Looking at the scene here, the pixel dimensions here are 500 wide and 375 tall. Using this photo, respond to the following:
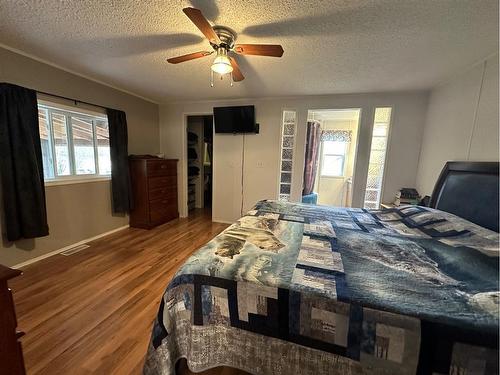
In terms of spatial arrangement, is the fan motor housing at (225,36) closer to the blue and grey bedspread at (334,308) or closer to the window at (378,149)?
the blue and grey bedspread at (334,308)

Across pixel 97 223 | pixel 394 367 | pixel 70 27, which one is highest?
pixel 70 27

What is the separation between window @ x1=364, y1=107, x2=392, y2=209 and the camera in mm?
3271

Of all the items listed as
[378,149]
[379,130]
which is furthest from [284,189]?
[379,130]

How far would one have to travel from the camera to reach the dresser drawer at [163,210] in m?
3.67

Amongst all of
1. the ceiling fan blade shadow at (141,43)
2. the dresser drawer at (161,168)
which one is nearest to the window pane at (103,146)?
the dresser drawer at (161,168)

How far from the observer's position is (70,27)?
1706 millimetres

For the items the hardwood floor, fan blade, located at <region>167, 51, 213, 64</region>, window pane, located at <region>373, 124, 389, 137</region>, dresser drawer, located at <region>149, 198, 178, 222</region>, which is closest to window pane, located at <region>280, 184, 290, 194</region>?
window pane, located at <region>373, 124, 389, 137</region>

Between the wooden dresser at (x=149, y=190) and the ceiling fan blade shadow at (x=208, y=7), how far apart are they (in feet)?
8.31

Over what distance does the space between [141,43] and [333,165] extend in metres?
4.45

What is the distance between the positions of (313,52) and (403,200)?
230cm

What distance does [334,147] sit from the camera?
16.6 ft

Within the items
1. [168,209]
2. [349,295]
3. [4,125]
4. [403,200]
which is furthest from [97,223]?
[403,200]

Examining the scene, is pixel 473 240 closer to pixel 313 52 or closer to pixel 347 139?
pixel 313 52

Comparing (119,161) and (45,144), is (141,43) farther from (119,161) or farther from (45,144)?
(119,161)
